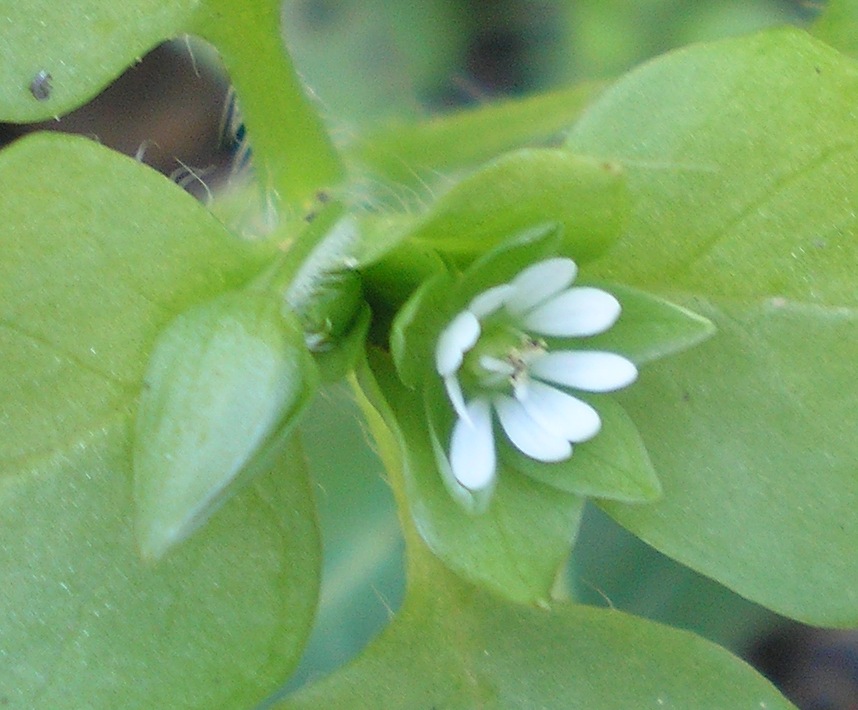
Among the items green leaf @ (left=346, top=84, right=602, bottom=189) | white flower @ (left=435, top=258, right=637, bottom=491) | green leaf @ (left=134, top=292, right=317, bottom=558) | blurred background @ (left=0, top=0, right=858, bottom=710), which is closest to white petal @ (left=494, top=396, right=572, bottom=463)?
white flower @ (left=435, top=258, right=637, bottom=491)

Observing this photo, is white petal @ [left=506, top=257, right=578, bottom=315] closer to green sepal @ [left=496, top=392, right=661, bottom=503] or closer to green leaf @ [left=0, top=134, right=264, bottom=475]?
green sepal @ [left=496, top=392, right=661, bottom=503]

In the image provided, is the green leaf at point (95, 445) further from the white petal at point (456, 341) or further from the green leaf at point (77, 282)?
the white petal at point (456, 341)

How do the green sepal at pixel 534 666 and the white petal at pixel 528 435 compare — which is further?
the green sepal at pixel 534 666

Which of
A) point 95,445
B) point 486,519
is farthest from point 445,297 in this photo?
point 95,445

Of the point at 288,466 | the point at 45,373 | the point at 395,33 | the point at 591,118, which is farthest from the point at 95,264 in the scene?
the point at 395,33

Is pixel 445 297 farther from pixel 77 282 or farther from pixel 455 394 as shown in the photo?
pixel 77 282

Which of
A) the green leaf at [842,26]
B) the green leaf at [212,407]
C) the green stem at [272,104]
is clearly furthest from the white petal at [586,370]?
the green leaf at [842,26]
